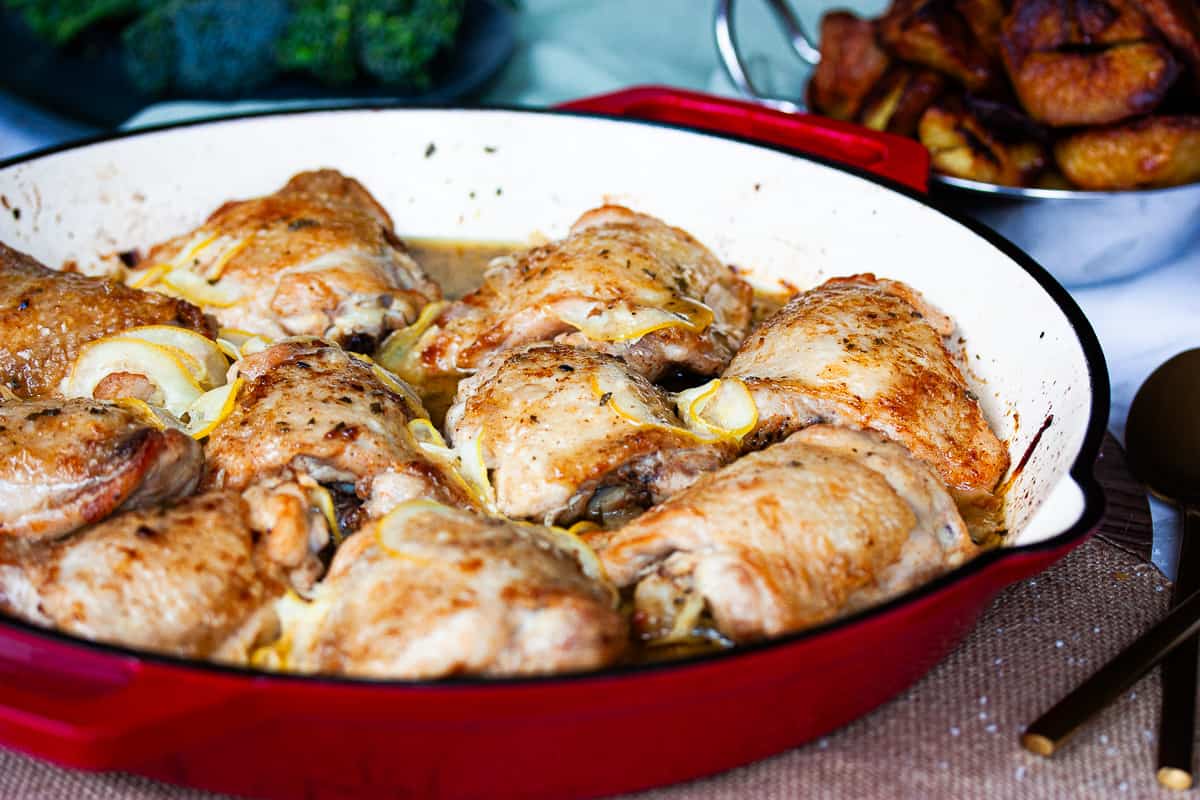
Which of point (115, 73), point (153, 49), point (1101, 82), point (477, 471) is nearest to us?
point (477, 471)

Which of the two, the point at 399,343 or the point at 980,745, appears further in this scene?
the point at 399,343

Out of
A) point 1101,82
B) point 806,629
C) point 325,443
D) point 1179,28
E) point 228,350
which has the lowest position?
point 228,350

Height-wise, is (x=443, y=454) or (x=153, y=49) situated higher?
(x=443, y=454)

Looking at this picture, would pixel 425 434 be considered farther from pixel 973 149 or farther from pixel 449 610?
pixel 973 149

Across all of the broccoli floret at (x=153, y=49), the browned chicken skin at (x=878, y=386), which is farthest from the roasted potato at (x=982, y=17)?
the broccoli floret at (x=153, y=49)

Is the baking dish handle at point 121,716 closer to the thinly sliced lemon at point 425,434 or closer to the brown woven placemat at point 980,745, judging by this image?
the brown woven placemat at point 980,745

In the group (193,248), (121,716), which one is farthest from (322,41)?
(121,716)
